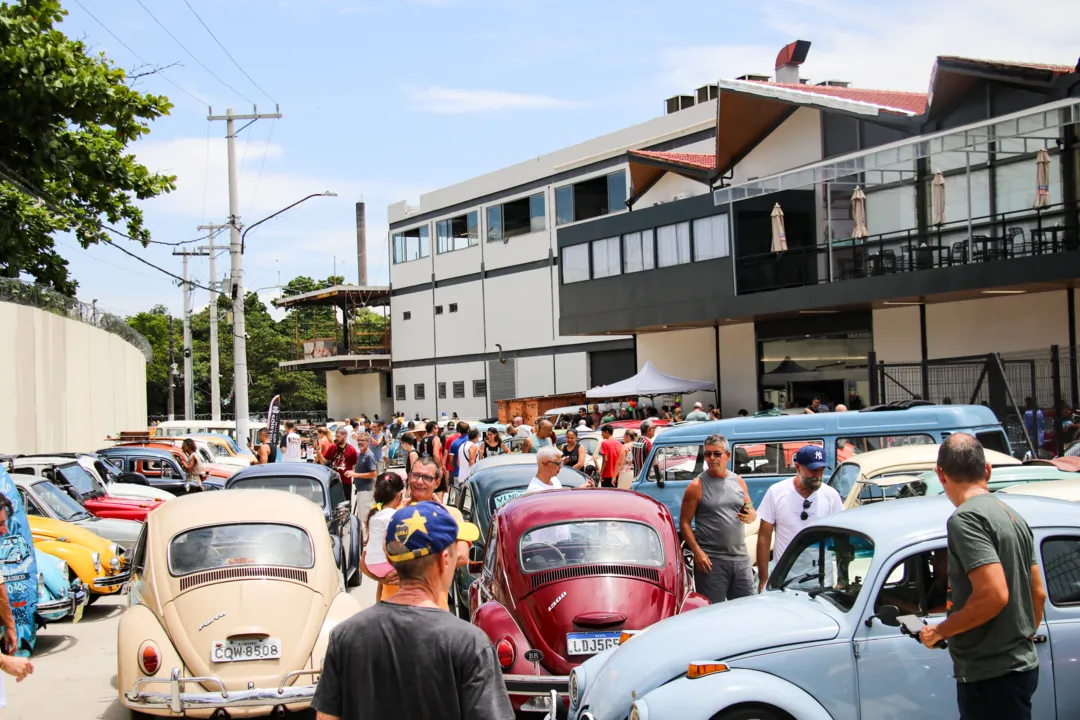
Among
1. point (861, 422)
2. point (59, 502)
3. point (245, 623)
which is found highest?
point (861, 422)

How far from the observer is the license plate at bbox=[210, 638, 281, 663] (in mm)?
7395

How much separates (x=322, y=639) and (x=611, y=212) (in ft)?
124

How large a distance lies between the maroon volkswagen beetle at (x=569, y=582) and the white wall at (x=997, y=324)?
19.6m

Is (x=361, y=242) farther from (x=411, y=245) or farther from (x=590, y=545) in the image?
(x=590, y=545)

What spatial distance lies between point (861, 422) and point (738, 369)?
2074cm

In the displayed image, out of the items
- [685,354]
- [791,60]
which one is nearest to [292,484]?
[685,354]

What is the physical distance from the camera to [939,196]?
80.6 ft

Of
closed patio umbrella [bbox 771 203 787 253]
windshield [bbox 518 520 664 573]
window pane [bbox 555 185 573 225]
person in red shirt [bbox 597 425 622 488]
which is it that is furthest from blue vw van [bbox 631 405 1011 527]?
window pane [bbox 555 185 573 225]

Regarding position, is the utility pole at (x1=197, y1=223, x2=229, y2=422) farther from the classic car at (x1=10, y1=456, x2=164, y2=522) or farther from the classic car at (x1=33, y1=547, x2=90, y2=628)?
the classic car at (x1=33, y1=547, x2=90, y2=628)

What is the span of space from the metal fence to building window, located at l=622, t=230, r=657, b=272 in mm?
16787

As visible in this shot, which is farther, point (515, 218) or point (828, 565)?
point (515, 218)

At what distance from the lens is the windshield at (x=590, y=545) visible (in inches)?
311

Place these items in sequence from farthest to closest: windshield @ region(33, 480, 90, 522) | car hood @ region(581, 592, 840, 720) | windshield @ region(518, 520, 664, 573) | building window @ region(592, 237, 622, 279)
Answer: building window @ region(592, 237, 622, 279)
windshield @ region(33, 480, 90, 522)
windshield @ region(518, 520, 664, 573)
car hood @ region(581, 592, 840, 720)

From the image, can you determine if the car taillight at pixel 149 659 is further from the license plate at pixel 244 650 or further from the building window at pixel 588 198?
the building window at pixel 588 198
